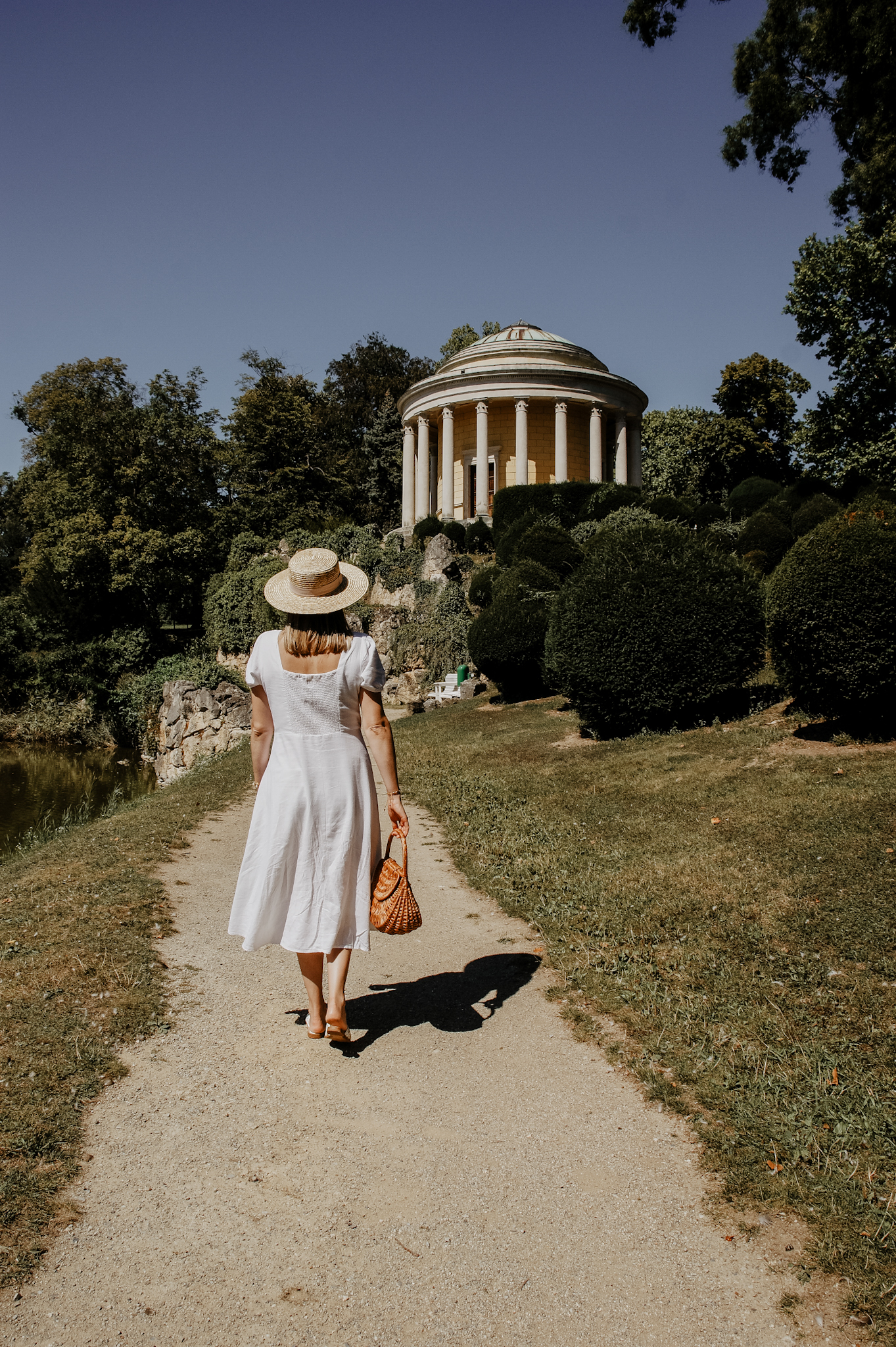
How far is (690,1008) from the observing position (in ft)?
15.5

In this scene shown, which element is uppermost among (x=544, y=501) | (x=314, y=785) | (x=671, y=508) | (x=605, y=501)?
(x=544, y=501)

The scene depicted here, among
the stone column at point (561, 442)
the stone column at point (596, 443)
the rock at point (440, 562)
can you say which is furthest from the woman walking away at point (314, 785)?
the stone column at point (596, 443)

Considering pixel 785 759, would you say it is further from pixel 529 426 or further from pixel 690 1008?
pixel 529 426

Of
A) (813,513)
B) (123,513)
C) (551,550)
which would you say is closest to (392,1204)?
(551,550)

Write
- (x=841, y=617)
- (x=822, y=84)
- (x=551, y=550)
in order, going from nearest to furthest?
1. (x=841, y=617)
2. (x=822, y=84)
3. (x=551, y=550)

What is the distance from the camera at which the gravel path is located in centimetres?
267

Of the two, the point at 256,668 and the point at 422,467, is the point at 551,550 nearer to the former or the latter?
the point at 256,668

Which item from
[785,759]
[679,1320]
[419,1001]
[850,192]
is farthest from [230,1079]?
[850,192]

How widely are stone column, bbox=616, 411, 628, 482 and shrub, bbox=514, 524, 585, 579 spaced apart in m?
21.8

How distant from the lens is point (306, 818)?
4176 mm

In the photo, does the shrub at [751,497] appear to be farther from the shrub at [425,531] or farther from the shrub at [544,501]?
the shrub at [425,531]

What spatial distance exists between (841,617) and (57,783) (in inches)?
782

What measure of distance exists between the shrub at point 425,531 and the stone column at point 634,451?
14282mm

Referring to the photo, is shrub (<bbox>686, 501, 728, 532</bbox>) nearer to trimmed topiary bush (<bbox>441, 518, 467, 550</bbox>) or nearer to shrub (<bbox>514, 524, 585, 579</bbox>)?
shrub (<bbox>514, 524, 585, 579</bbox>)
